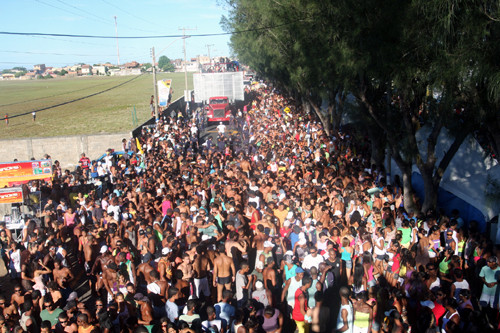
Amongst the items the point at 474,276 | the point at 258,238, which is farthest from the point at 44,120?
the point at 474,276

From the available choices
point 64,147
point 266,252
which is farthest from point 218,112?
point 266,252

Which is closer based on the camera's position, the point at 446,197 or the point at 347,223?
the point at 347,223

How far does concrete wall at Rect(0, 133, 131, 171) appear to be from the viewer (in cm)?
2325

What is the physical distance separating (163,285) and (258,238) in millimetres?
1936

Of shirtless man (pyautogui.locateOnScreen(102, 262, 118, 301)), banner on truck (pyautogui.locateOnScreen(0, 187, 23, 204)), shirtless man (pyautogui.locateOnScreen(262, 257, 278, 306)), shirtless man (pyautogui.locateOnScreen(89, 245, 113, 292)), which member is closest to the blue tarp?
shirtless man (pyautogui.locateOnScreen(262, 257, 278, 306))

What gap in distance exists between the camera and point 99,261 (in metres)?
7.91

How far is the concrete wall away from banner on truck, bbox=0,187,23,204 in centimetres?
1213

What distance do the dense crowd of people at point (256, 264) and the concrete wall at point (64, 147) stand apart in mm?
12079

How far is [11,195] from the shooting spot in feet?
37.0

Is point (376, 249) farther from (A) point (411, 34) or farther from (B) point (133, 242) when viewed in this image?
(B) point (133, 242)

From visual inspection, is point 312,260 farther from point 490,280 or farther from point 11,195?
point 11,195

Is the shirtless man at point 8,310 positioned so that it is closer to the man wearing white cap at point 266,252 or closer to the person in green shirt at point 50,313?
the person in green shirt at point 50,313

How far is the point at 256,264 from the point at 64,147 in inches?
756

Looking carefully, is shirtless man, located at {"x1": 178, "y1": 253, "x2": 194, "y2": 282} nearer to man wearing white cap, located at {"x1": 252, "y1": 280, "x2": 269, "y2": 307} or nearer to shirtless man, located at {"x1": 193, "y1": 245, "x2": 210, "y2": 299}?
shirtless man, located at {"x1": 193, "y1": 245, "x2": 210, "y2": 299}
